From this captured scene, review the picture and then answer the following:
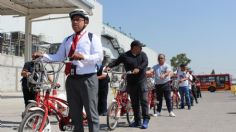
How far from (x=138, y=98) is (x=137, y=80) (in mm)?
411

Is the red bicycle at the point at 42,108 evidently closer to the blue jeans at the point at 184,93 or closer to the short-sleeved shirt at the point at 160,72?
the short-sleeved shirt at the point at 160,72

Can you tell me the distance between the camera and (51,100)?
677 cm

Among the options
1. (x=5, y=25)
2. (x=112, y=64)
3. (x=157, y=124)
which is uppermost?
(x=5, y=25)

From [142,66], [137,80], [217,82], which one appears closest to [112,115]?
[137,80]

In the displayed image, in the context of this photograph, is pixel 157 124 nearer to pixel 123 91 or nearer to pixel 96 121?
pixel 123 91

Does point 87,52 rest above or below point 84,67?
above

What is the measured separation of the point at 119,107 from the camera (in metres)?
9.48

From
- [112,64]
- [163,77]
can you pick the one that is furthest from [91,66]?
[163,77]

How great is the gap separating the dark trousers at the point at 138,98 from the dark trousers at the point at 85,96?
3.97m

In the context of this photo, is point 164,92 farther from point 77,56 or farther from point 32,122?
point 77,56

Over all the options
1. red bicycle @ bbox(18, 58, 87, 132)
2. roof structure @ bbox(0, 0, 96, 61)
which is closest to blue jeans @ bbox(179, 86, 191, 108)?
roof structure @ bbox(0, 0, 96, 61)

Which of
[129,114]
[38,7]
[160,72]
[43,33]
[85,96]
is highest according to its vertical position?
[43,33]

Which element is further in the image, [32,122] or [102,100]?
[102,100]

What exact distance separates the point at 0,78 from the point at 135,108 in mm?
19750
